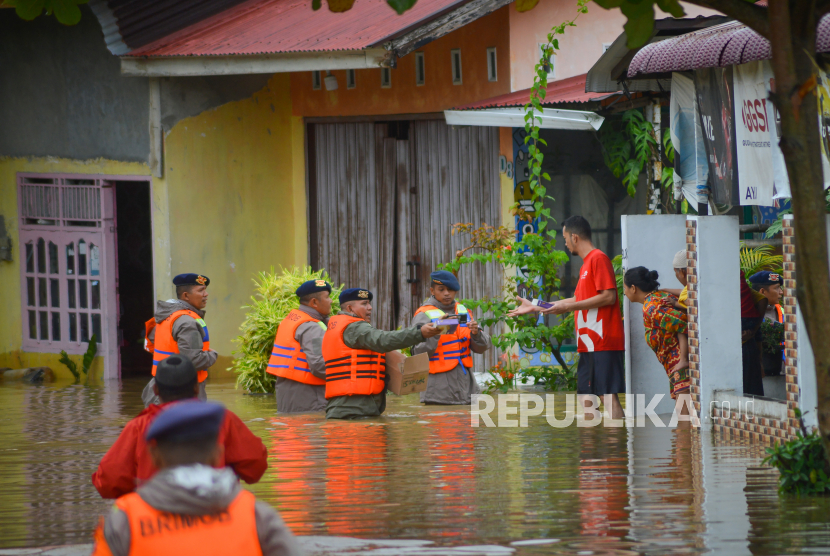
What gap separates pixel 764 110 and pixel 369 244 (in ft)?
25.0

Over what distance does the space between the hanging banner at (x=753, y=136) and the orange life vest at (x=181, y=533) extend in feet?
20.8

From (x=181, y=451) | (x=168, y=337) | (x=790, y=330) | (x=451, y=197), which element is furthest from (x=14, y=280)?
(x=181, y=451)

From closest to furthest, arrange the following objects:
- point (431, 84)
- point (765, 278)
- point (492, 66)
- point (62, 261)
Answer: point (765, 278), point (492, 66), point (431, 84), point (62, 261)

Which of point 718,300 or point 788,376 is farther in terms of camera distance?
point 718,300

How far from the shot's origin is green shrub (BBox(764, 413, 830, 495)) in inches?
251

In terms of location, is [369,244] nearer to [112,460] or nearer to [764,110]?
[764,110]

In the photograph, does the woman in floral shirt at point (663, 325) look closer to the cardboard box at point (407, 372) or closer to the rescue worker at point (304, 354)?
the cardboard box at point (407, 372)

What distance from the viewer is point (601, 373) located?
948 centimetres

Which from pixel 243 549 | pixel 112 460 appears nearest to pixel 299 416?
pixel 112 460

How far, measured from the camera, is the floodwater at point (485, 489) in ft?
18.5

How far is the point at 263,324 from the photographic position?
41.5 ft

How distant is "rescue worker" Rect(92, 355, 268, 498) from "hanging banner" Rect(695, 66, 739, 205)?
532cm

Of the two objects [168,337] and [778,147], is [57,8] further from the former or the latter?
[778,147]

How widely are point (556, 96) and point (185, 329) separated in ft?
17.6
